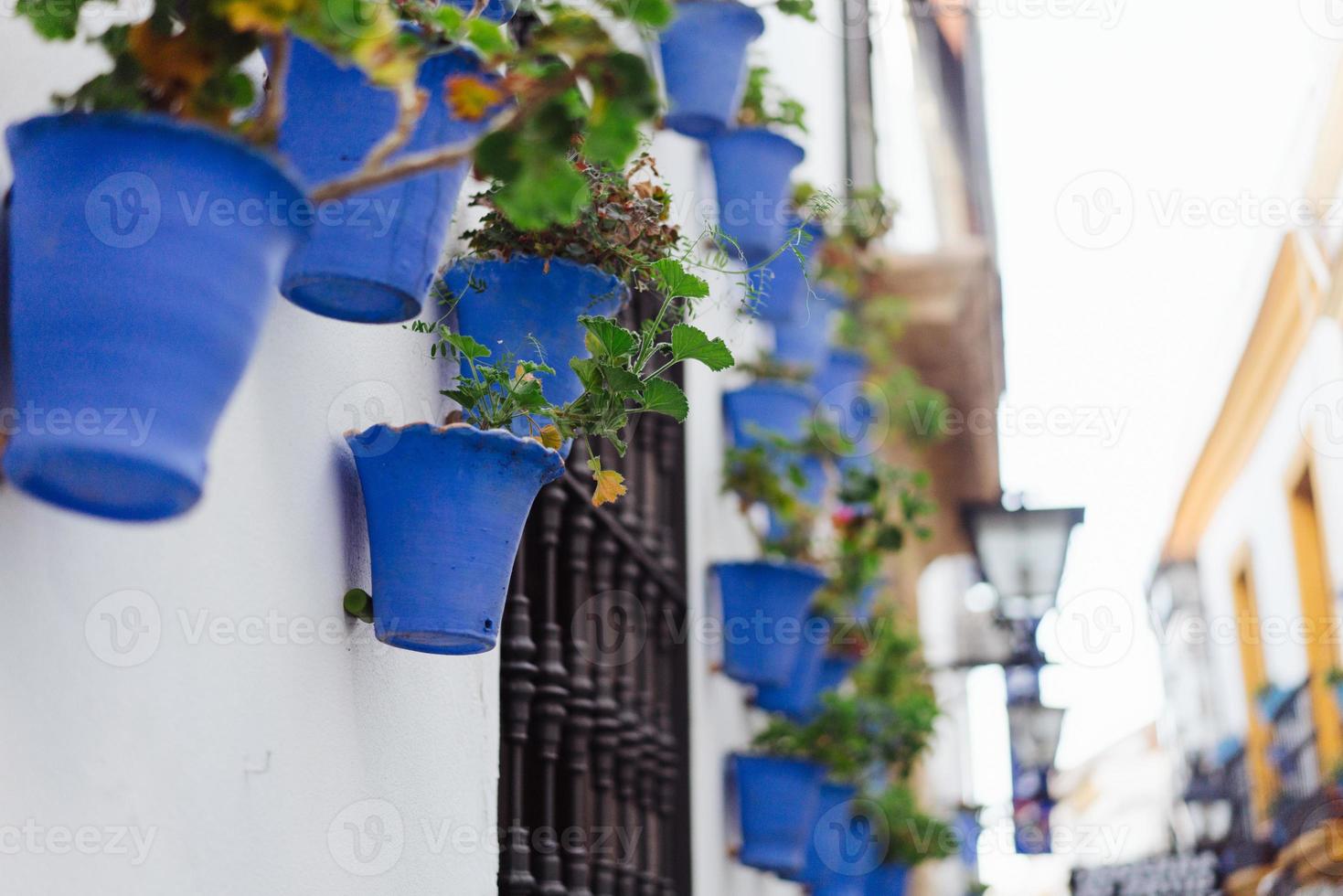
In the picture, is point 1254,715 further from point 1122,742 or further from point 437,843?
point 1122,742

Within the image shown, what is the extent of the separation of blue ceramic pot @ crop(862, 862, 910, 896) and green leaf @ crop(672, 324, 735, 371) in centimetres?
552

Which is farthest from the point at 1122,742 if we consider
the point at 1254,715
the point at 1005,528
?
the point at 1005,528

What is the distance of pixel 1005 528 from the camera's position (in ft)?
24.1

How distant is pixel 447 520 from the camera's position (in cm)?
226

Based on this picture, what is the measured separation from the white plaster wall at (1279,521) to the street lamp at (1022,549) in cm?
497

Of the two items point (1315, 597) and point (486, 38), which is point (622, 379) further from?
point (1315, 597)

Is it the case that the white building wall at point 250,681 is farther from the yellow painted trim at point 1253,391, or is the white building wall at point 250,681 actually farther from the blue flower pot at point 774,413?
the yellow painted trim at point 1253,391

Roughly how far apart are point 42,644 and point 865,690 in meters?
5.59

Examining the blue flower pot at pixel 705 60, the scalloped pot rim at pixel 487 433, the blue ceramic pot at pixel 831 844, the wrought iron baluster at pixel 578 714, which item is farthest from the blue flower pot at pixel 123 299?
the blue ceramic pot at pixel 831 844

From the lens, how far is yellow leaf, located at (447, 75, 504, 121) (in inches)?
57.3

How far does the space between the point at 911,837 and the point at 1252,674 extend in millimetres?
9860

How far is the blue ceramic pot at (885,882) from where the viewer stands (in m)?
7.29

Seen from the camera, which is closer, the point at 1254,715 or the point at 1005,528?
the point at 1005,528

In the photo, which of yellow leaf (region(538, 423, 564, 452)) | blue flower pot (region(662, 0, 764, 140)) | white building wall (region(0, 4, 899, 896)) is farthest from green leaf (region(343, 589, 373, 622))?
blue flower pot (region(662, 0, 764, 140))
